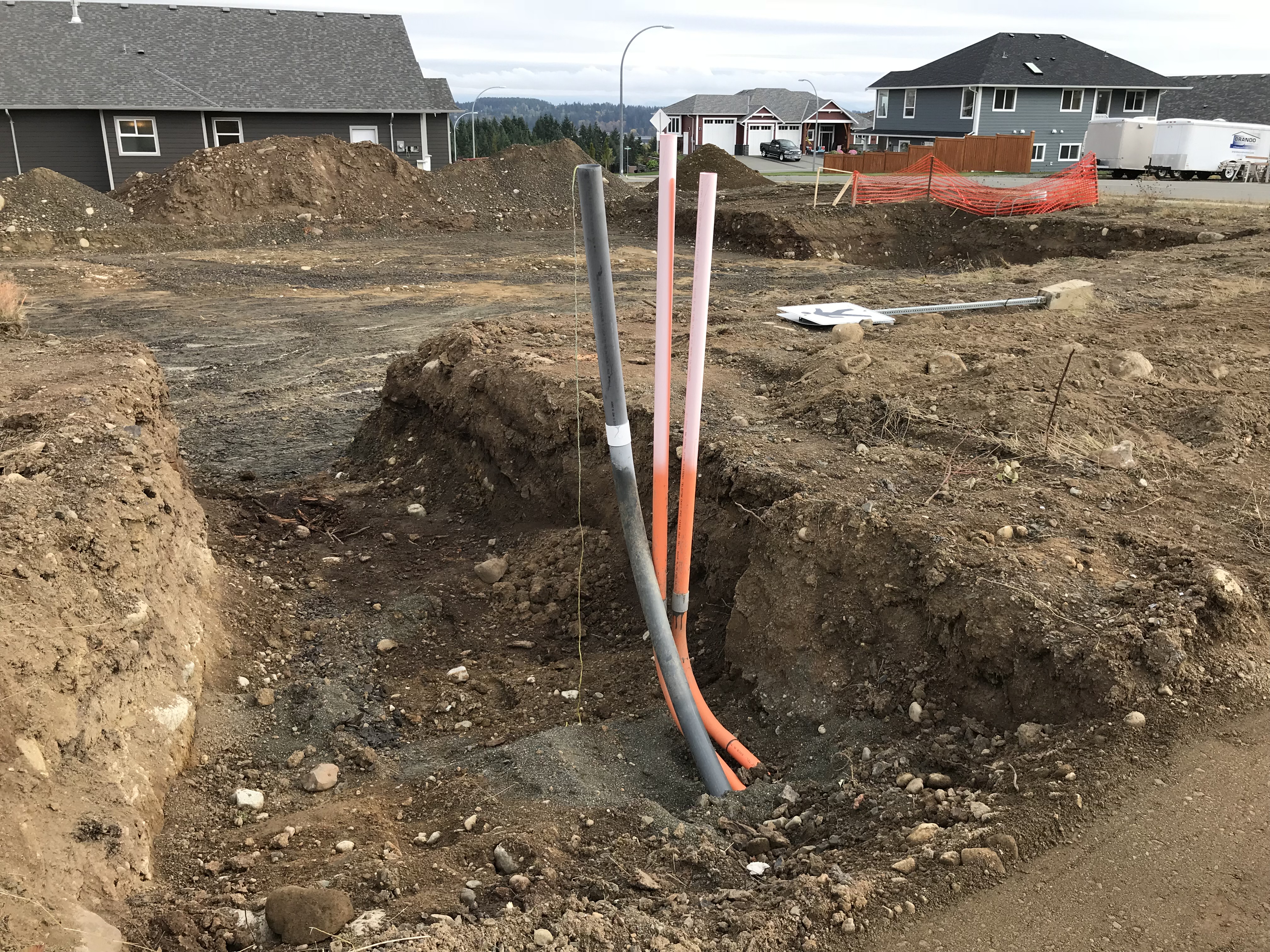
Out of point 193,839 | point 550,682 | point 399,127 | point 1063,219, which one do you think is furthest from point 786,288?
point 399,127

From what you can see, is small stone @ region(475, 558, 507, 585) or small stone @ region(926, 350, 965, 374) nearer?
small stone @ region(475, 558, 507, 585)

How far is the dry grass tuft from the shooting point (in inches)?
325

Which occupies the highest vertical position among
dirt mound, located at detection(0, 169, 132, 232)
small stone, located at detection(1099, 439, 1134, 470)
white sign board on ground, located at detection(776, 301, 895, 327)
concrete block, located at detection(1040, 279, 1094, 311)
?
dirt mound, located at detection(0, 169, 132, 232)

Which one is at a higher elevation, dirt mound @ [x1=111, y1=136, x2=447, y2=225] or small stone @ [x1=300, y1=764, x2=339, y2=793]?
dirt mound @ [x1=111, y1=136, x2=447, y2=225]

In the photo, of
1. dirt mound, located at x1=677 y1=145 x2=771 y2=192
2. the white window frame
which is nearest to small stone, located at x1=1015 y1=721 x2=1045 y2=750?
dirt mound, located at x1=677 y1=145 x2=771 y2=192

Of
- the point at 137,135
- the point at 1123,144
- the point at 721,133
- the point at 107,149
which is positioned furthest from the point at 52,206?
the point at 721,133

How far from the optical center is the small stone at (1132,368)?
718 cm

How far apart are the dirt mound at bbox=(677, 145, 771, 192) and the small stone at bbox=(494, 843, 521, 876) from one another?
80.2 ft

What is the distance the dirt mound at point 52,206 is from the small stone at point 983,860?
72.2ft

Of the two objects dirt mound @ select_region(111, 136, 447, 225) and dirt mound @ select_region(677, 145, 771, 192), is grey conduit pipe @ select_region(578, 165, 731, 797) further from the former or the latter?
dirt mound @ select_region(677, 145, 771, 192)

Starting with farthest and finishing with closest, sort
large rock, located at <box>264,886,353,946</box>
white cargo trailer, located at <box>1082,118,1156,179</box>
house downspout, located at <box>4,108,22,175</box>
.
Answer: white cargo trailer, located at <box>1082,118,1156,179</box>, house downspout, located at <box>4,108,22,175</box>, large rock, located at <box>264,886,353,946</box>

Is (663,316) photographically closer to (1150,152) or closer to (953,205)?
(953,205)

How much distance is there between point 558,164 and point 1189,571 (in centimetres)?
2394

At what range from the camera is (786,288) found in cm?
1493
